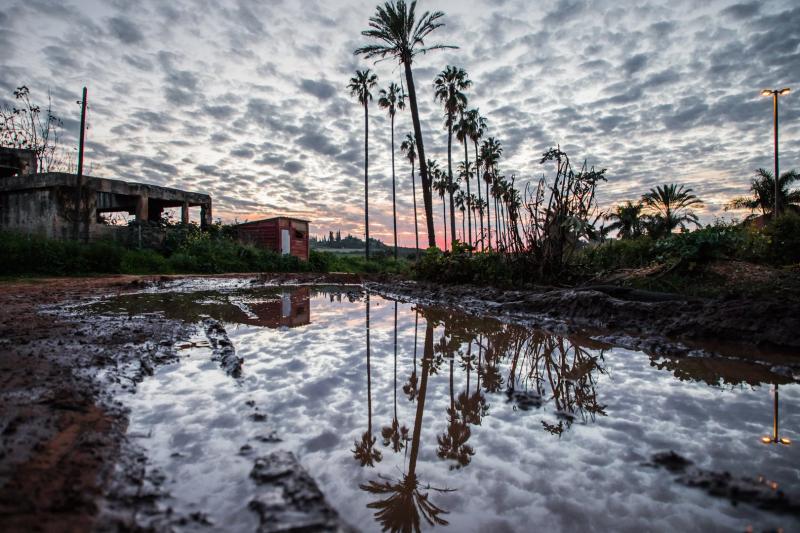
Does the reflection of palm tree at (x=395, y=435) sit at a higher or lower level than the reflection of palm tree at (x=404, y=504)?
higher

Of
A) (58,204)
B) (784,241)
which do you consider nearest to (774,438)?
(784,241)

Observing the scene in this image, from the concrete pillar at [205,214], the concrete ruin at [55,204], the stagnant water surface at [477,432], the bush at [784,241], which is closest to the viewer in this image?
the stagnant water surface at [477,432]

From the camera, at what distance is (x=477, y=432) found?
7.36 feet

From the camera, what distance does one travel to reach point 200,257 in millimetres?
20062

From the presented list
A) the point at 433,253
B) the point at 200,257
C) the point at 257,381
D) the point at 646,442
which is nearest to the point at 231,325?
the point at 257,381

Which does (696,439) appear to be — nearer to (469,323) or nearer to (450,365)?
(450,365)

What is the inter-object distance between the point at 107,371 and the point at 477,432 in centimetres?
267

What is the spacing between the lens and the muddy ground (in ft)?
4.60

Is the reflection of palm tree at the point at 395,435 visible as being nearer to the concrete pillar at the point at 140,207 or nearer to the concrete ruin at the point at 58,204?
the concrete ruin at the point at 58,204

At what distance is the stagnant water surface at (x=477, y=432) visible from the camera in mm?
1540

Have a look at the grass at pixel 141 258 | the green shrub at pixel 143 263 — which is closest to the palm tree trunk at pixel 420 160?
the grass at pixel 141 258

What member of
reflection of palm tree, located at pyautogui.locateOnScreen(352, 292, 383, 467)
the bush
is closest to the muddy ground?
reflection of palm tree, located at pyautogui.locateOnScreen(352, 292, 383, 467)

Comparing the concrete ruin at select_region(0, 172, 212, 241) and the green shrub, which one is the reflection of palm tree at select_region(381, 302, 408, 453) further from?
the concrete ruin at select_region(0, 172, 212, 241)

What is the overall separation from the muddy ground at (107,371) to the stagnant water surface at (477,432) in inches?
5.5
